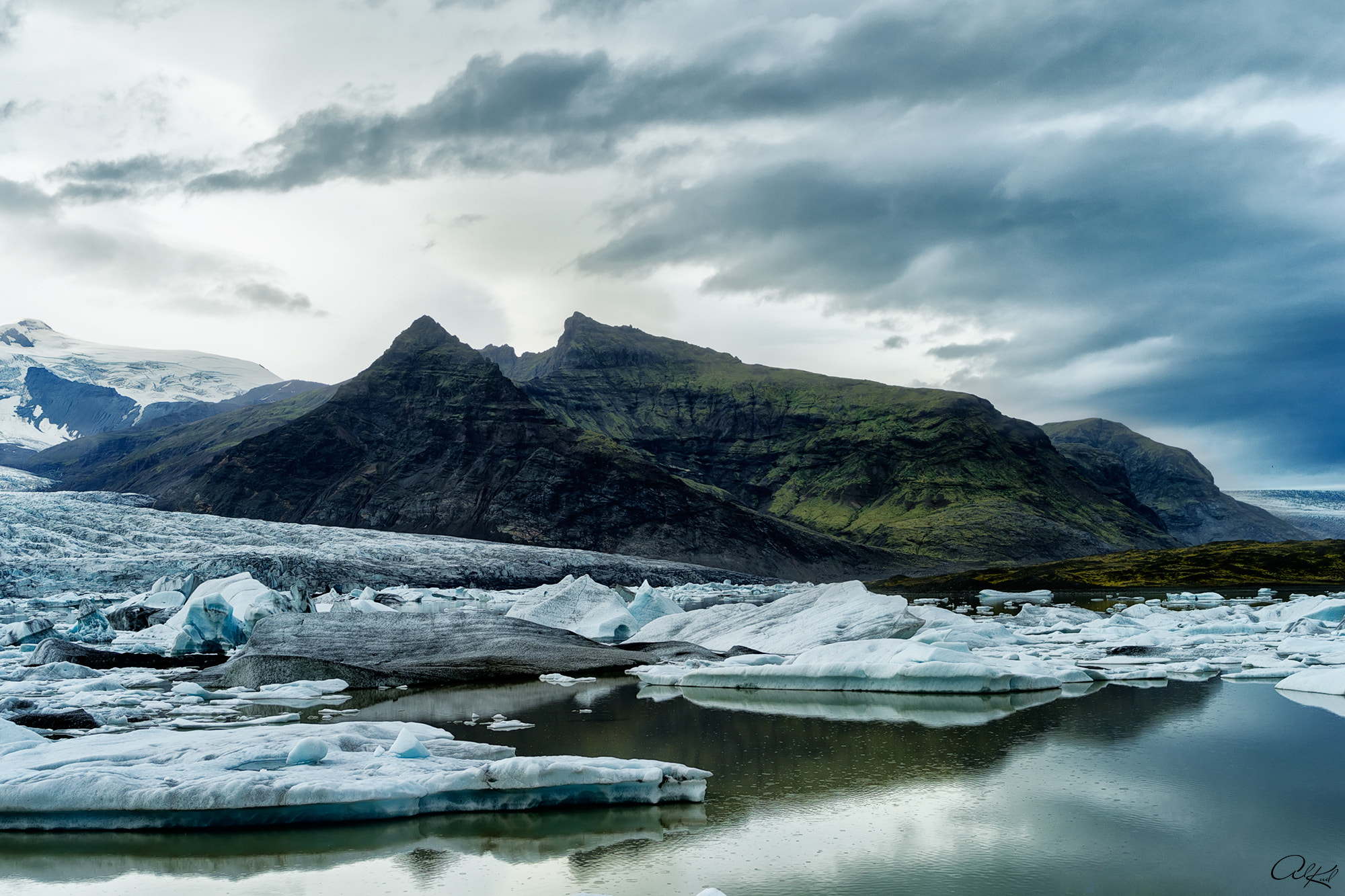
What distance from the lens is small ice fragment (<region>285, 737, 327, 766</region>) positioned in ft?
28.4

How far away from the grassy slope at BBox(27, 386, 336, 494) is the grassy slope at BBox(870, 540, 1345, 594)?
115 metres

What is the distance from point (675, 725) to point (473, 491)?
11290cm

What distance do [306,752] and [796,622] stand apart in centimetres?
1389

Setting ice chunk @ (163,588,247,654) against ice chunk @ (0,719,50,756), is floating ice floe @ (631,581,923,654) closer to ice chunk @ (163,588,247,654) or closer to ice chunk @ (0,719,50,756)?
ice chunk @ (163,588,247,654)

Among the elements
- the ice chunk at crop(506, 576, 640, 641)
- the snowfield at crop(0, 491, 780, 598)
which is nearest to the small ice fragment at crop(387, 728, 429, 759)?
the ice chunk at crop(506, 576, 640, 641)

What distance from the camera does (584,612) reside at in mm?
26594

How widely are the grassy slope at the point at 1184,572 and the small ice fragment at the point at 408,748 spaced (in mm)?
57718

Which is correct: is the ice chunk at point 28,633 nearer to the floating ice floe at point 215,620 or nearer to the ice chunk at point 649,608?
the floating ice floe at point 215,620

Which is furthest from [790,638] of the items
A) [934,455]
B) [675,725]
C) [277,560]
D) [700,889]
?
[934,455]

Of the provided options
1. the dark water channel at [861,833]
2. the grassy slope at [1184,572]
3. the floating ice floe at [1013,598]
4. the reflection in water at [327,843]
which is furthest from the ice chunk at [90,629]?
the grassy slope at [1184,572]

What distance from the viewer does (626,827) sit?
765 centimetres

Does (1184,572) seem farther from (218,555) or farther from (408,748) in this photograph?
(408,748)

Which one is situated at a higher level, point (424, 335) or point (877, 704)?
point (424, 335)
